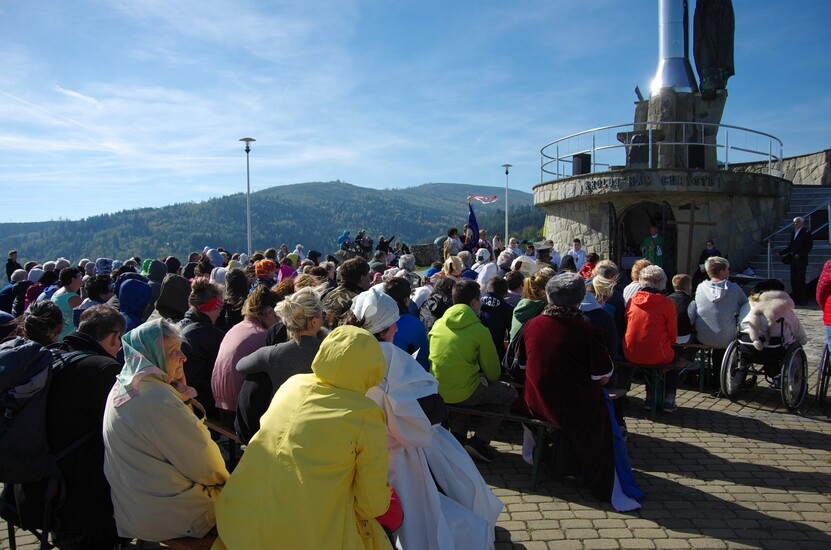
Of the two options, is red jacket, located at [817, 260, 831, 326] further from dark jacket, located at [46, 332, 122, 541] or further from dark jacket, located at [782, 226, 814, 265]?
dark jacket, located at [782, 226, 814, 265]

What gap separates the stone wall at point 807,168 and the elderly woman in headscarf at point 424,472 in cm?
1848

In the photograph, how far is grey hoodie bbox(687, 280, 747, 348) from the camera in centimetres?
689

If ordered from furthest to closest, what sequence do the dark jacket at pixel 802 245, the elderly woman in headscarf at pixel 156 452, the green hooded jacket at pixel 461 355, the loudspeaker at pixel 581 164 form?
the loudspeaker at pixel 581 164 → the dark jacket at pixel 802 245 → the green hooded jacket at pixel 461 355 → the elderly woman in headscarf at pixel 156 452

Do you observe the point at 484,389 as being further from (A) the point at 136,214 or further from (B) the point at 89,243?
(A) the point at 136,214

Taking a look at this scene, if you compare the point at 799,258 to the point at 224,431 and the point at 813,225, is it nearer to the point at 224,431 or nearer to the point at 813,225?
the point at 813,225

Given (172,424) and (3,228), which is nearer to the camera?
(172,424)

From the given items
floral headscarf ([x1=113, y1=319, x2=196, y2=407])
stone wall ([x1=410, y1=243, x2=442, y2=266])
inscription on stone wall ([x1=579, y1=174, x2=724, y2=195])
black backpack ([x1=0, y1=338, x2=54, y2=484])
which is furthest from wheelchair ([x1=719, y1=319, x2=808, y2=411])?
stone wall ([x1=410, y1=243, x2=442, y2=266])

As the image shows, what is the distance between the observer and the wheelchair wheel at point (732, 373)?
676 centimetres

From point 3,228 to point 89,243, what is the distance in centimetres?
3144

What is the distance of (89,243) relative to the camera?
144500mm

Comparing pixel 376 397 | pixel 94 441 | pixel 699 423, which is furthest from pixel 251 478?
pixel 699 423

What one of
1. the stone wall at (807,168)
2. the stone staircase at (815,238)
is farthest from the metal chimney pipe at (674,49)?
the stone staircase at (815,238)

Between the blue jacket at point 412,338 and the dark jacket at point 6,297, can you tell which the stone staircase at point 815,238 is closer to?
the blue jacket at point 412,338

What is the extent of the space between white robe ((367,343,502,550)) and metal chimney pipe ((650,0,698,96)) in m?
17.4
